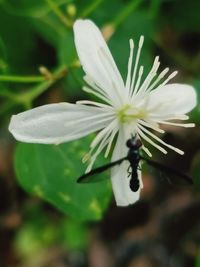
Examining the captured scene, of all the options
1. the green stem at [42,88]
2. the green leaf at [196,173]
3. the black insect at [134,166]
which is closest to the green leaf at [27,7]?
the green stem at [42,88]

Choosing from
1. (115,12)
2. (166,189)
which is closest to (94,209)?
(115,12)

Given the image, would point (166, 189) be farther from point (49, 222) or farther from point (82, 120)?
point (82, 120)

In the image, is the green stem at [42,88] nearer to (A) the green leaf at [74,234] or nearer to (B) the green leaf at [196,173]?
(B) the green leaf at [196,173]

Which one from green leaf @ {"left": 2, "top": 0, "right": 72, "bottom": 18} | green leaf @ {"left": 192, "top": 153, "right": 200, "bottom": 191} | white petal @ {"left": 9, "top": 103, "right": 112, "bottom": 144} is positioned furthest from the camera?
green leaf @ {"left": 2, "top": 0, "right": 72, "bottom": 18}

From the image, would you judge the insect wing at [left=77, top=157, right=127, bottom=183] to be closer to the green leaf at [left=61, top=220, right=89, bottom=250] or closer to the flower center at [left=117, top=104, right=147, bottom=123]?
the flower center at [left=117, top=104, right=147, bottom=123]

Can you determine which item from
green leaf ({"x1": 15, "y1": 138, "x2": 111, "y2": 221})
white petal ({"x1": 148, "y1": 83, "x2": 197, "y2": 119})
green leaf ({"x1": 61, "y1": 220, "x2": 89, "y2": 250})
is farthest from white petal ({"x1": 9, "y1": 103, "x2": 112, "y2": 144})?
green leaf ({"x1": 61, "y1": 220, "x2": 89, "y2": 250})

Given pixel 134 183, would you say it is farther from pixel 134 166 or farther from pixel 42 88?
pixel 42 88
